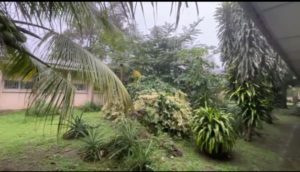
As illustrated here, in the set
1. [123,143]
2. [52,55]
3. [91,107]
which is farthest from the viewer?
[91,107]

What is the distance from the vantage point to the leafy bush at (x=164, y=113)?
651 centimetres

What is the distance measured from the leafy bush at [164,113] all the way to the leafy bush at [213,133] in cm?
72

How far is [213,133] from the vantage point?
521 centimetres

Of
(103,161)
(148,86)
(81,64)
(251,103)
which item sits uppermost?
(81,64)

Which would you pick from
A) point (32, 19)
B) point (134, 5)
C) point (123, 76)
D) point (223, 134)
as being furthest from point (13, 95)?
point (134, 5)

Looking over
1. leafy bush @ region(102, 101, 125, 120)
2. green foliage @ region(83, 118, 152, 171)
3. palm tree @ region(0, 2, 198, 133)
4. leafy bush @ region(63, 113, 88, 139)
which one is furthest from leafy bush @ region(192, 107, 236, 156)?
leafy bush @ region(102, 101, 125, 120)

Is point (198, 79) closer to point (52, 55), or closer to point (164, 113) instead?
point (164, 113)

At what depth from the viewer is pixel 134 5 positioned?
2.77 metres

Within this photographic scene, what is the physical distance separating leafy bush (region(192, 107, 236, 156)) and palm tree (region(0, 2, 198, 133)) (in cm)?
175

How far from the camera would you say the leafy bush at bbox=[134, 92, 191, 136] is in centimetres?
651

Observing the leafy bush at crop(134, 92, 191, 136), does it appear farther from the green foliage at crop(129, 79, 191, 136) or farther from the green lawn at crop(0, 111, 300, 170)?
the green lawn at crop(0, 111, 300, 170)

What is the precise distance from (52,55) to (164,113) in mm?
3303

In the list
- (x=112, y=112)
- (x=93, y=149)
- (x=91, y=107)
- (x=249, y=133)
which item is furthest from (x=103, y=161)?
(x=91, y=107)

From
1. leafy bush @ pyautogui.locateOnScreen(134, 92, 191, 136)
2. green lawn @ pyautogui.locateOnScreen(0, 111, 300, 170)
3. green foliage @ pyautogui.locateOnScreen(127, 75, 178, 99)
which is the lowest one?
green lawn @ pyautogui.locateOnScreen(0, 111, 300, 170)
